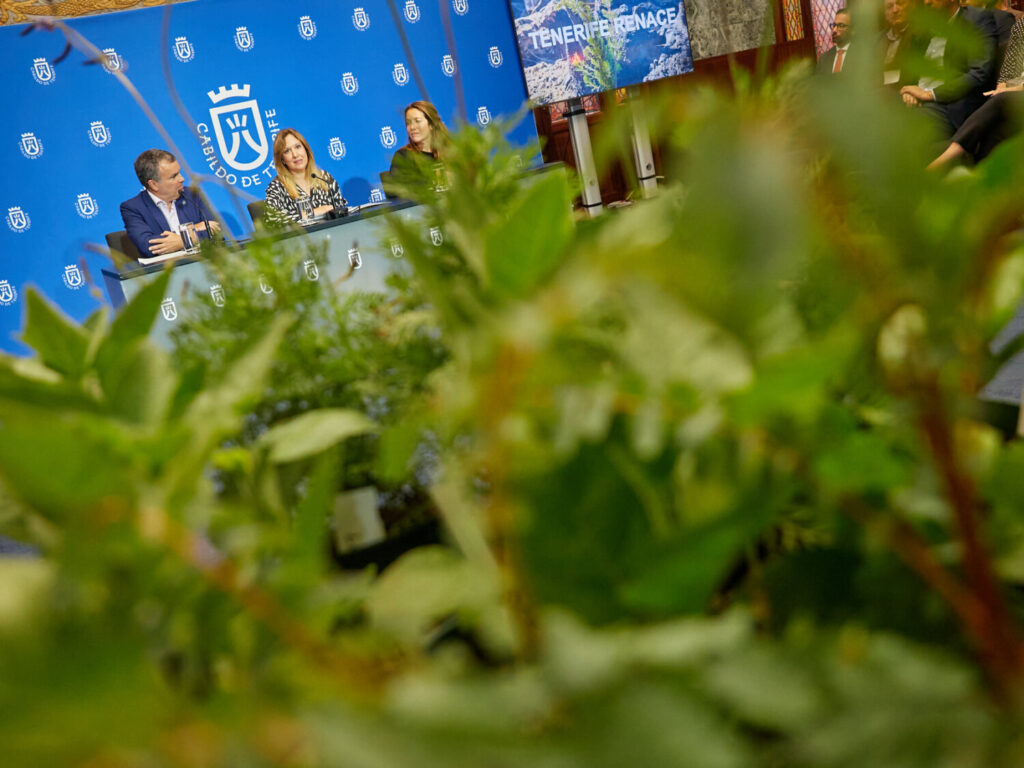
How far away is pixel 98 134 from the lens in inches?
196

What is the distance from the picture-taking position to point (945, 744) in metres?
0.14

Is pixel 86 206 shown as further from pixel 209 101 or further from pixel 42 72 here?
pixel 209 101

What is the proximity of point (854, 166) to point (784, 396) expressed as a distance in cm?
5

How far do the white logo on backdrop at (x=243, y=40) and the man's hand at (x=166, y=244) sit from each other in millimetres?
1646

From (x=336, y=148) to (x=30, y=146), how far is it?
1933 mm

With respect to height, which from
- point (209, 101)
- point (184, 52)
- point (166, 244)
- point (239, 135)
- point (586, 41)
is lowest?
point (166, 244)

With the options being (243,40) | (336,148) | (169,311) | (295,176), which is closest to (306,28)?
(243,40)

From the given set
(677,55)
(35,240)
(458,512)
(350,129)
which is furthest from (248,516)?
(677,55)

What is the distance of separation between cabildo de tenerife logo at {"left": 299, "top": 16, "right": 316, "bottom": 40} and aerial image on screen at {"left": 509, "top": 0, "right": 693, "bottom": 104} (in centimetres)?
157

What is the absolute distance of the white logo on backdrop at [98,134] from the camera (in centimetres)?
496

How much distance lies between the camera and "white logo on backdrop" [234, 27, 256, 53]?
5316 mm

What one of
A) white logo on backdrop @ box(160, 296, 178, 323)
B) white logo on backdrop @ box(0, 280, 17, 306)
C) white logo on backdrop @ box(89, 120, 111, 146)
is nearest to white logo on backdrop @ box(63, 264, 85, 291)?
white logo on backdrop @ box(0, 280, 17, 306)

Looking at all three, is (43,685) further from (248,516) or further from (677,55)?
(677,55)

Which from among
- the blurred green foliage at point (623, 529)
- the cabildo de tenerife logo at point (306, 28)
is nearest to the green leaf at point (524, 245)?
the blurred green foliage at point (623, 529)
